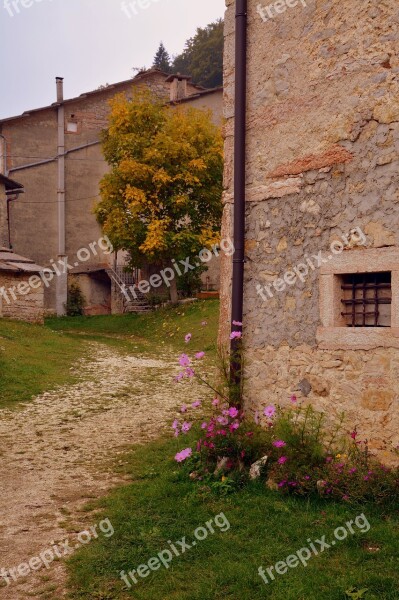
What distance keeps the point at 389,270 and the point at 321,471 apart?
187 centimetres

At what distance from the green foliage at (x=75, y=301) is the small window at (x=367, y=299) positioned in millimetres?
21702

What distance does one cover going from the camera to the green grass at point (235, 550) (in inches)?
146

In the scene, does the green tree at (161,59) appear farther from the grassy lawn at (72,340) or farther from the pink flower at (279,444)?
the pink flower at (279,444)

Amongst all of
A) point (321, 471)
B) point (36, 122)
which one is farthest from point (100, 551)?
point (36, 122)

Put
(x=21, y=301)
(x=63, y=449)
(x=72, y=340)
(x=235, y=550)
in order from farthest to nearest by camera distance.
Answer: (x=21, y=301)
(x=72, y=340)
(x=63, y=449)
(x=235, y=550)

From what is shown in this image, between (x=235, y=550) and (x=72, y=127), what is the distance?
24997 mm

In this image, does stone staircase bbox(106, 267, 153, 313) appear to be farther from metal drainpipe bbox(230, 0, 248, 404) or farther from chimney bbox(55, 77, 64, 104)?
metal drainpipe bbox(230, 0, 248, 404)

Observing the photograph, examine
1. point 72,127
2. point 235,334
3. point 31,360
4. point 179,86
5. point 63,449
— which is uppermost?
point 179,86

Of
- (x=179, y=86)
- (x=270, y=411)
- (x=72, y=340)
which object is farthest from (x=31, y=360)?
(x=179, y=86)

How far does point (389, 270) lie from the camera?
4973mm

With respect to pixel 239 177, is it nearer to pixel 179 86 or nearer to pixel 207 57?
pixel 179 86

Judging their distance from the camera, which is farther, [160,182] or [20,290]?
[160,182]

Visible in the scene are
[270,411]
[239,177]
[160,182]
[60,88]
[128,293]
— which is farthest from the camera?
[60,88]

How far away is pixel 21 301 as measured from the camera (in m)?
18.8
